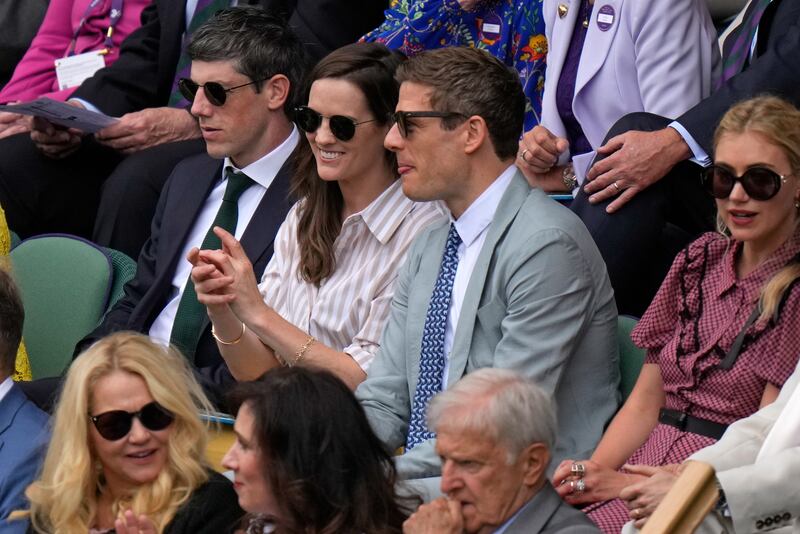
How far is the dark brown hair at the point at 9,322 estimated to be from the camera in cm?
404

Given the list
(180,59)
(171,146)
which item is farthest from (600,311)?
(180,59)

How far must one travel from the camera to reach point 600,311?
153 inches

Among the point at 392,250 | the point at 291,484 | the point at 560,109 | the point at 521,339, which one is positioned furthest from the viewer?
the point at 560,109

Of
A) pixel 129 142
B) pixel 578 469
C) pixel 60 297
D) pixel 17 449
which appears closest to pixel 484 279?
pixel 578 469

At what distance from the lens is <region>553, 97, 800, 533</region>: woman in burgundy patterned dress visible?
3.49 meters

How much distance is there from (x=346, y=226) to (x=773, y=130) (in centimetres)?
145

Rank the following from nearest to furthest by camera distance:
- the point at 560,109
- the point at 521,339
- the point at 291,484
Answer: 1. the point at 291,484
2. the point at 521,339
3. the point at 560,109

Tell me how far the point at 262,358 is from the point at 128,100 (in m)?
2.46

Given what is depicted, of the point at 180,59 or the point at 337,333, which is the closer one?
the point at 337,333

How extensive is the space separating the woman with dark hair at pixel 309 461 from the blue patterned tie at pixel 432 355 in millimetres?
725

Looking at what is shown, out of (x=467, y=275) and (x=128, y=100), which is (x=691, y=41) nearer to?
(x=467, y=275)

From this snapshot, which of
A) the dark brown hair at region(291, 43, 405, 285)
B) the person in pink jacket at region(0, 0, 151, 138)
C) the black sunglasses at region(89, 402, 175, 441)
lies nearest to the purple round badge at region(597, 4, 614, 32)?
the dark brown hair at region(291, 43, 405, 285)

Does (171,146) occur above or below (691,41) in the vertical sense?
below

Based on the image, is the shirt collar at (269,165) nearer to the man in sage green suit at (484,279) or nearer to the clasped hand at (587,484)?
the man in sage green suit at (484,279)
